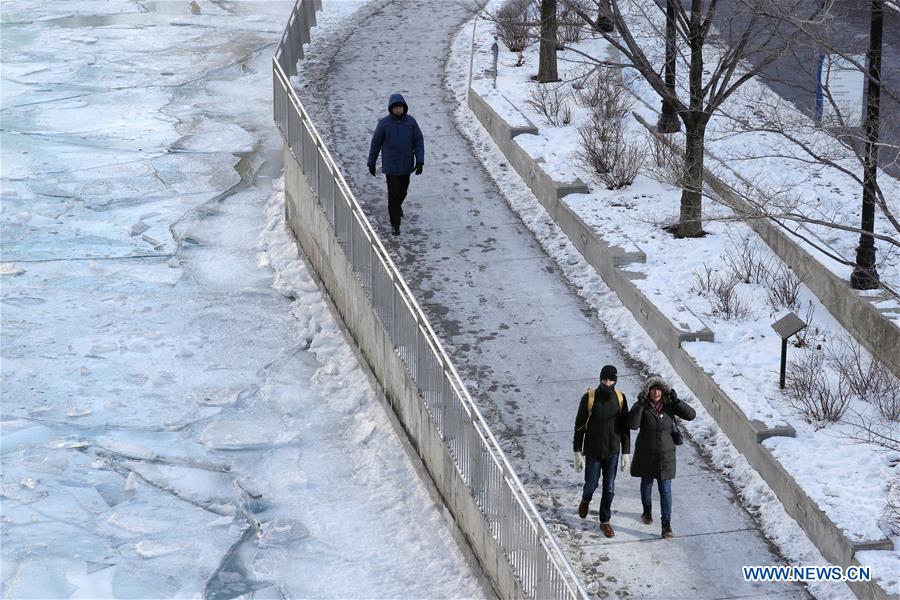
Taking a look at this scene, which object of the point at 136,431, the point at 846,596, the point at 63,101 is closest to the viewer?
the point at 846,596

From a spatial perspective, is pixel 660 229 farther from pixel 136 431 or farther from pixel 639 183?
pixel 136 431

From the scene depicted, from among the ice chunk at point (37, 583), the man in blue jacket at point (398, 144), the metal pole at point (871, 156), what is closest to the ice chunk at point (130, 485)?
the ice chunk at point (37, 583)

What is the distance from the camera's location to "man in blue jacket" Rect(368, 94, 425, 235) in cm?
1653

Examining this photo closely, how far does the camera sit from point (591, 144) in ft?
59.6

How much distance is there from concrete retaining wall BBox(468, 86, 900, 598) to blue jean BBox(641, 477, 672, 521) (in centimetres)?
104

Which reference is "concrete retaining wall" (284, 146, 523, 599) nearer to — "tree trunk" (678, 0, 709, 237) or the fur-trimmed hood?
the fur-trimmed hood

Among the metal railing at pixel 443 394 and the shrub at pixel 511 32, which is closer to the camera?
the metal railing at pixel 443 394

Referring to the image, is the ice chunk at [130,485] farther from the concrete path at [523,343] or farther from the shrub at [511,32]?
the shrub at [511,32]

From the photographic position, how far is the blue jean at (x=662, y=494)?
11.0m

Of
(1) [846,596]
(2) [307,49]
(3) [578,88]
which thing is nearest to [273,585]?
(1) [846,596]

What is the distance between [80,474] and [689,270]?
7092 millimetres

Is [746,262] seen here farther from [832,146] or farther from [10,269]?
[10,269]

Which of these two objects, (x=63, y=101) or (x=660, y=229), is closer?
(x=660, y=229)

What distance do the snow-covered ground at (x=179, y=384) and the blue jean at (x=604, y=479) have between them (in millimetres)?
1377
